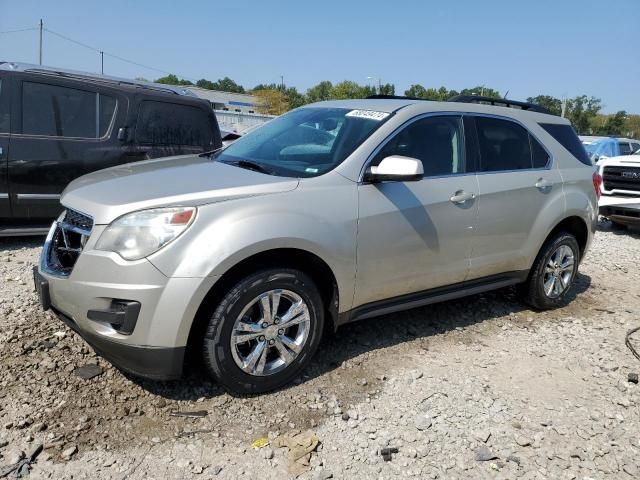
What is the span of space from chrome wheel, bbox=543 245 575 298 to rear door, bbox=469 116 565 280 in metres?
0.39

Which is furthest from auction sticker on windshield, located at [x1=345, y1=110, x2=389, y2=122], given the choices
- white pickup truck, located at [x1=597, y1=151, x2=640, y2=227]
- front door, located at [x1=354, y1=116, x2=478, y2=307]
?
white pickup truck, located at [x1=597, y1=151, x2=640, y2=227]

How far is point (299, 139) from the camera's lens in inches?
150

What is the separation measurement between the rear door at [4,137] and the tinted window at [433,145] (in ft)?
13.4

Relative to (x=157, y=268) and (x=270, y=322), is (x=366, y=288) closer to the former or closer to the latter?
(x=270, y=322)

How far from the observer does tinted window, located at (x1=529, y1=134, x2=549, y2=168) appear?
449 centimetres

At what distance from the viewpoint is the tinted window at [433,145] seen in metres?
3.62

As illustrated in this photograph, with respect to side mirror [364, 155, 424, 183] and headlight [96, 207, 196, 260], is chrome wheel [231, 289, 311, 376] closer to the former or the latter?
headlight [96, 207, 196, 260]

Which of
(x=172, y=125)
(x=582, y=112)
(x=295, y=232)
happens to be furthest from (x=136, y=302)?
(x=582, y=112)

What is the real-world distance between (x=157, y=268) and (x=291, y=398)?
1135 mm

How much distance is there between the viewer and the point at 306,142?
374cm

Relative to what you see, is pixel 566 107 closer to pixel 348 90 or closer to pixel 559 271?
pixel 348 90

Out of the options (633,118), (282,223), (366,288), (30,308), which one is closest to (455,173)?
(366,288)

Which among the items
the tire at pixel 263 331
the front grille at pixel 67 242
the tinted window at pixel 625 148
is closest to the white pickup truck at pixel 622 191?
the tire at pixel 263 331

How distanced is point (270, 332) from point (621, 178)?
8.64 metres
